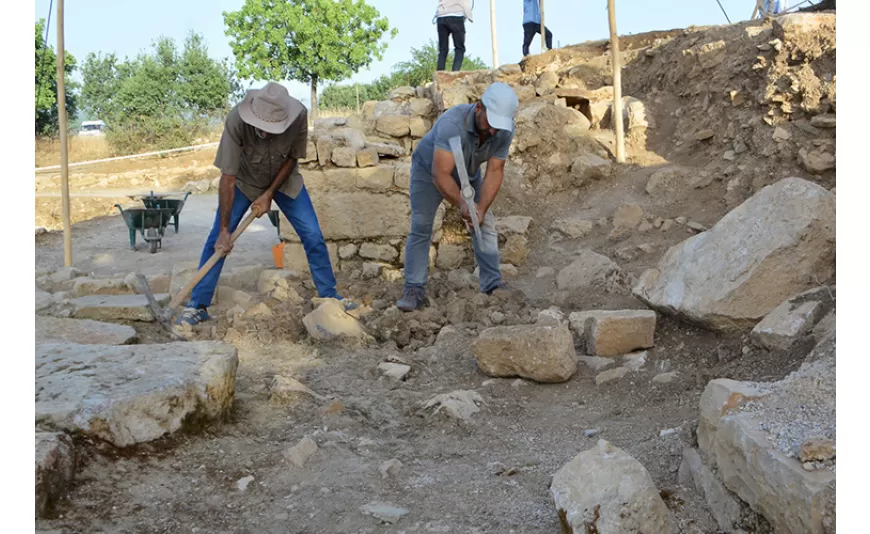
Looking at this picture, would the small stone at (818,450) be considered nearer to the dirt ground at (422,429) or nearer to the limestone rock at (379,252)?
the dirt ground at (422,429)

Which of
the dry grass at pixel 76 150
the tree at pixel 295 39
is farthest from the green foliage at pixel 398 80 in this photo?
the dry grass at pixel 76 150

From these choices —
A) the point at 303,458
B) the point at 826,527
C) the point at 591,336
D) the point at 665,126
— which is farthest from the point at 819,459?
the point at 665,126

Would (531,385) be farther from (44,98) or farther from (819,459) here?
(44,98)

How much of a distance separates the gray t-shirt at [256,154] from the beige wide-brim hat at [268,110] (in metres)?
0.07

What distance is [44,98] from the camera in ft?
71.3

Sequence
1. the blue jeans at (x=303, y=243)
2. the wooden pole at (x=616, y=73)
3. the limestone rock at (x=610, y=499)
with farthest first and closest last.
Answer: the wooden pole at (x=616, y=73), the blue jeans at (x=303, y=243), the limestone rock at (x=610, y=499)

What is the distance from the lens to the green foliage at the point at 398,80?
64.1 ft

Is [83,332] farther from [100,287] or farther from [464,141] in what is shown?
[464,141]

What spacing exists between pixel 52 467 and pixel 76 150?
795 inches

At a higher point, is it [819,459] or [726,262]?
[726,262]

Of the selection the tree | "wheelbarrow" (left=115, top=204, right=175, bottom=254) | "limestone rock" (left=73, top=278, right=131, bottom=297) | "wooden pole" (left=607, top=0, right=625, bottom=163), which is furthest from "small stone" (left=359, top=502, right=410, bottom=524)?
the tree

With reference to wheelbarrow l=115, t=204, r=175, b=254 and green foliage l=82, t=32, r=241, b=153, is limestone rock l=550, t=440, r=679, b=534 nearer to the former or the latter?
wheelbarrow l=115, t=204, r=175, b=254

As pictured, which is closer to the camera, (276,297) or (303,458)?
(303,458)

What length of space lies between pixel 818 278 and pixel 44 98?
77.3 feet
